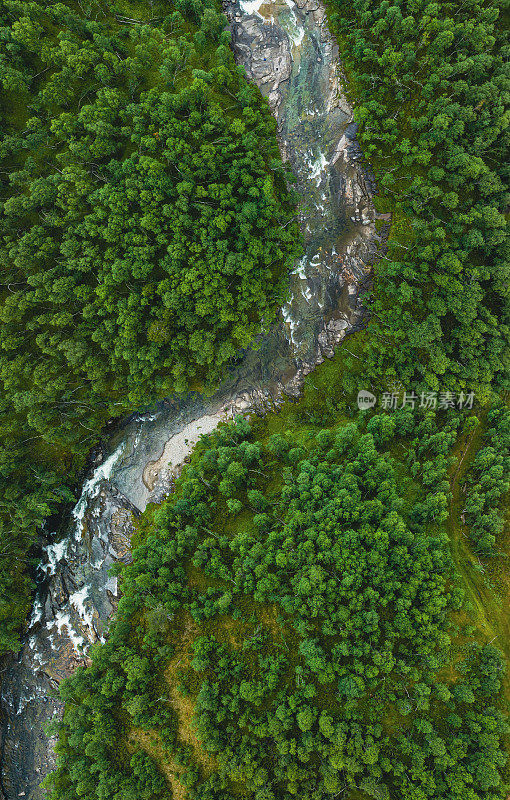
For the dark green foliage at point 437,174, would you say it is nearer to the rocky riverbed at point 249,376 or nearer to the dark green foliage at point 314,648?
the rocky riverbed at point 249,376

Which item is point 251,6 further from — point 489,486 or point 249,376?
point 489,486

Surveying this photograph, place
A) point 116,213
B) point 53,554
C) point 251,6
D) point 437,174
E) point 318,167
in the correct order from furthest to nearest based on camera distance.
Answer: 1. point 53,554
2. point 251,6
3. point 318,167
4. point 116,213
5. point 437,174

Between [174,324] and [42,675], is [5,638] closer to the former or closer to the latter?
[42,675]

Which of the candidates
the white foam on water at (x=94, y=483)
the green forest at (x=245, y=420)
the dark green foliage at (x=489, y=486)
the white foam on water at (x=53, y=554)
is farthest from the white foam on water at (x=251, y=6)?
the white foam on water at (x=53, y=554)

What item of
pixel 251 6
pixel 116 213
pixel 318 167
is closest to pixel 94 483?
pixel 116 213

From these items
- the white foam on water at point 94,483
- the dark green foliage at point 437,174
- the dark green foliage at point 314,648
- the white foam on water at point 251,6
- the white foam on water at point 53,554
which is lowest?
the dark green foliage at point 314,648

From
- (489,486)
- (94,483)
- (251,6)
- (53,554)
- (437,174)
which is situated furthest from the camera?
(94,483)
